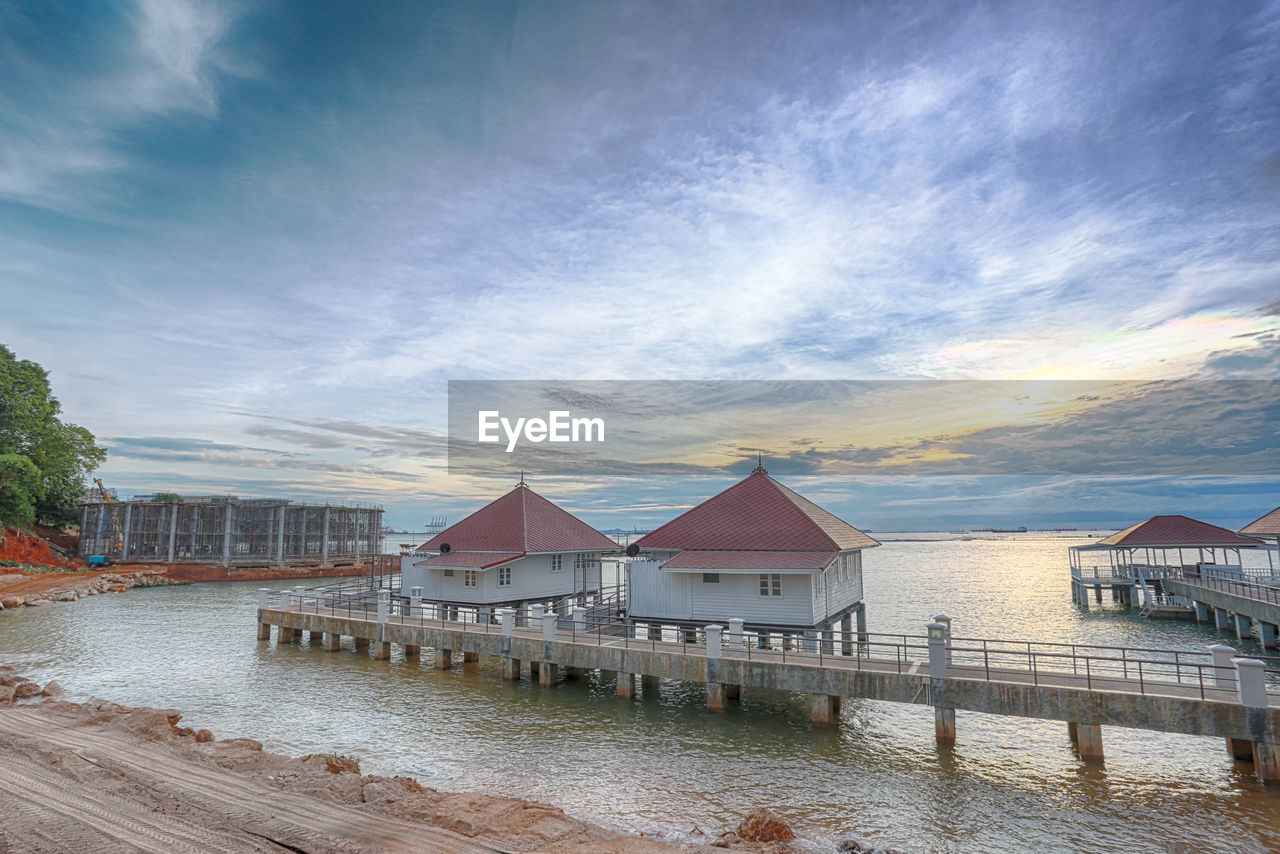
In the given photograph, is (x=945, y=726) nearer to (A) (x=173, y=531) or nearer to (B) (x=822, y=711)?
(B) (x=822, y=711)

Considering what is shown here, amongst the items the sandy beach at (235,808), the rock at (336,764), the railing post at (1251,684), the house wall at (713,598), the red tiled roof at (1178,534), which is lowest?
the rock at (336,764)

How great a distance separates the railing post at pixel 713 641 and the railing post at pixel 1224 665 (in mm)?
11734

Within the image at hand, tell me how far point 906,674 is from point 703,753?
223 inches

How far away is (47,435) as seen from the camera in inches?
2872

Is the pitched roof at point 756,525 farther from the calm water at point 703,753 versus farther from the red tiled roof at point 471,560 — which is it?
the red tiled roof at point 471,560

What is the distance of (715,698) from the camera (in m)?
21.4

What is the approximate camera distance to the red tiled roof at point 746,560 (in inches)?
956

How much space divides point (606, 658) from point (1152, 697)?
1465 centimetres

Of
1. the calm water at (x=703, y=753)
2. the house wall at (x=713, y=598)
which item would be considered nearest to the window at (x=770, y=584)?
the house wall at (x=713, y=598)

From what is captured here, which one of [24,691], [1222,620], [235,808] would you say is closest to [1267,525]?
[1222,620]

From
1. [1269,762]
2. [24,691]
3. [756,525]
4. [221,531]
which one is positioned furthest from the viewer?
[221,531]

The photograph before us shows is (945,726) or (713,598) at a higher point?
(713,598)

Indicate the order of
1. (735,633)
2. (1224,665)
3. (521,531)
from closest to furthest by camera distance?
(1224,665) < (735,633) < (521,531)

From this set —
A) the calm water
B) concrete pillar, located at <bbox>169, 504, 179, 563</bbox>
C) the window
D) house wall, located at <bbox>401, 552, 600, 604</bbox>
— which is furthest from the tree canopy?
the window
